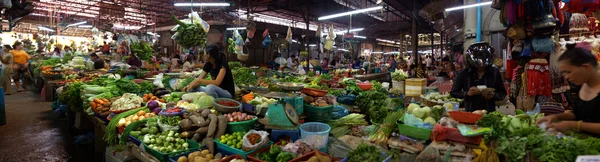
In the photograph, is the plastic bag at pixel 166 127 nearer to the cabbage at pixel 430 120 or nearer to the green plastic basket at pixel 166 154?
the green plastic basket at pixel 166 154

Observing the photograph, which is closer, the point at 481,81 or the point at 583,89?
the point at 583,89

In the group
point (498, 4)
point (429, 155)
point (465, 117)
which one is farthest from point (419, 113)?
point (498, 4)

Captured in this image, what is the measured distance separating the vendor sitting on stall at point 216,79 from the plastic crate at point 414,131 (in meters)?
2.61

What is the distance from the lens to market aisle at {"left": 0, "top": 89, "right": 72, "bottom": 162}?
4691 mm

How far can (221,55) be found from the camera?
4.62 m

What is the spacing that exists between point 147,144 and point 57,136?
12.8ft

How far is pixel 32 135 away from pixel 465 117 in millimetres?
6972

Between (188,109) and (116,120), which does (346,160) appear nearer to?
(188,109)

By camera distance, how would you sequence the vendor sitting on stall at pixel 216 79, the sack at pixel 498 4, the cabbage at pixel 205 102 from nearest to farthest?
the cabbage at pixel 205 102
the sack at pixel 498 4
the vendor sitting on stall at pixel 216 79

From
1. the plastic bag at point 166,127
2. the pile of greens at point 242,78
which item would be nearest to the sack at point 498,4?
the plastic bag at point 166,127

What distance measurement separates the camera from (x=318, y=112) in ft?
12.0

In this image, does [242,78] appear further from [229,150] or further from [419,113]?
[419,113]

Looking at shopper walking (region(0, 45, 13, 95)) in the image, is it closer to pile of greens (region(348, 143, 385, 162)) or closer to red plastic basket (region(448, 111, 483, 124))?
pile of greens (region(348, 143, 385, 162))

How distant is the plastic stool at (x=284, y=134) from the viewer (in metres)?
3.20
